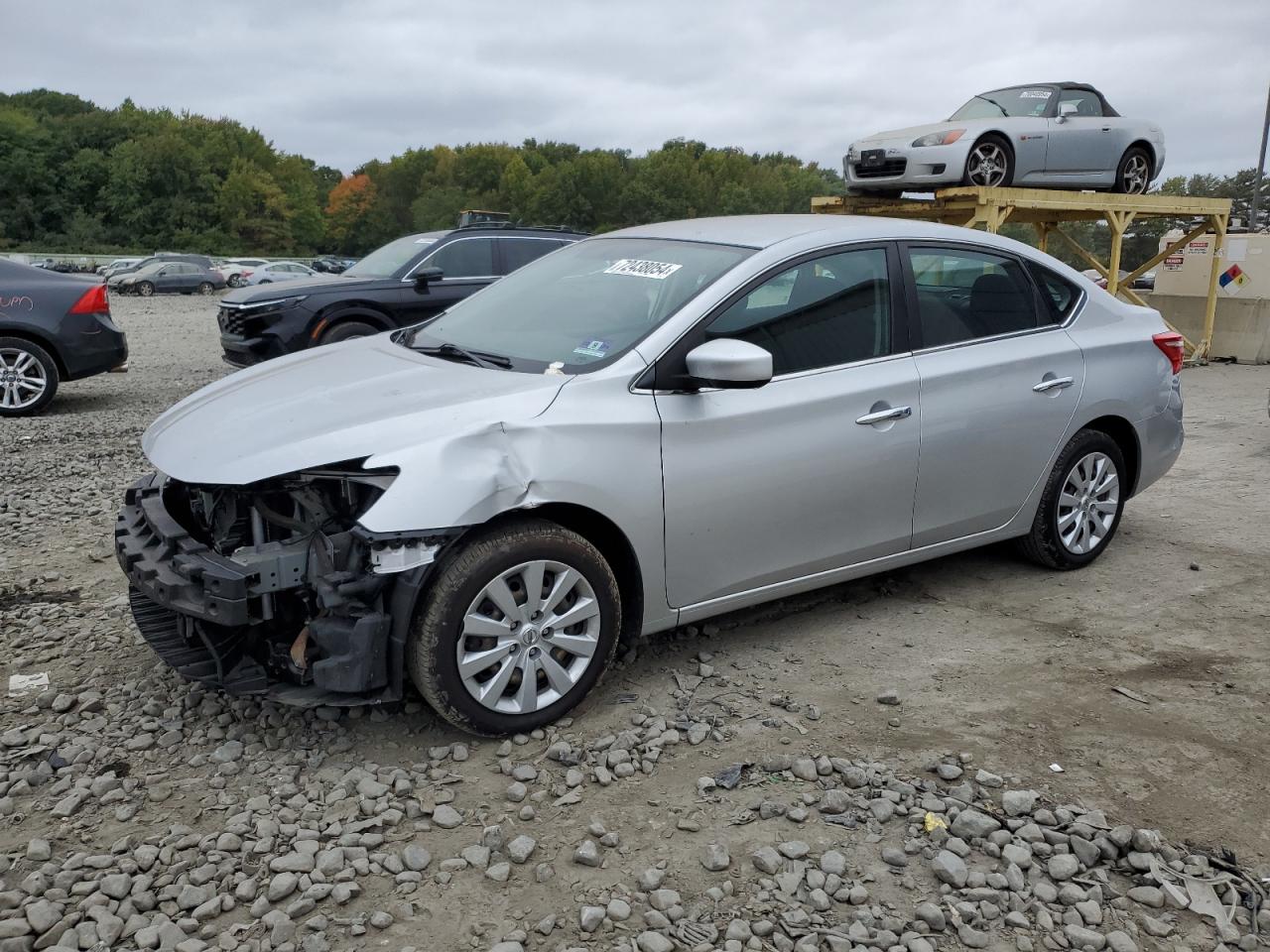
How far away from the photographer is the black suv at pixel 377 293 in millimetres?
9922

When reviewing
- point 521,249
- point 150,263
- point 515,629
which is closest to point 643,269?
point 515,629

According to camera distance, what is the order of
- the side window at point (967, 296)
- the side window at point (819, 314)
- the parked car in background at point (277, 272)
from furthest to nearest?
the parked car in background at point (277, 272), the side window at point (967, 296), the side window at point (819, 314)

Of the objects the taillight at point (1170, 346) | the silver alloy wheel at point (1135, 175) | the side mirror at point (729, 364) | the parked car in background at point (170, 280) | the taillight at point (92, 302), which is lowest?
the parked car in background at point (170, 280)

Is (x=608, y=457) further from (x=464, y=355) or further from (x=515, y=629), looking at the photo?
(x=464, y=355)

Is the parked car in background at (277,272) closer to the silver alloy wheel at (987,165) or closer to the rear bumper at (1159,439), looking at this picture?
the silver alloy wheel at (987,165)

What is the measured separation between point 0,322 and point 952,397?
8362 millimetres

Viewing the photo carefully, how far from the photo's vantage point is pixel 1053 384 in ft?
15.9

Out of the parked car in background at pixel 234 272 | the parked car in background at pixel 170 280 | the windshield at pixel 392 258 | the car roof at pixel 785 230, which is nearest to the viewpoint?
the car roof at pixel 785 230

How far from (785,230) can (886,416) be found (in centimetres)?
87

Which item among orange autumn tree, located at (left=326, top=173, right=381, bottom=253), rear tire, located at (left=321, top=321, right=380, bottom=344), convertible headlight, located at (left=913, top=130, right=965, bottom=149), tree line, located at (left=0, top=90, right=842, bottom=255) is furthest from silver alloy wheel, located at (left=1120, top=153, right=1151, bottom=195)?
orange autumn tree, located at (left=326, top=173, right=381, bottom=253)

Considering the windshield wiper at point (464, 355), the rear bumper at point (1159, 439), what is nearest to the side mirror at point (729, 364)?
the windshield wiper at point (464, 355)

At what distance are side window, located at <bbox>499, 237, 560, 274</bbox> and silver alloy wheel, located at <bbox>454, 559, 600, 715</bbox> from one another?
25.5ft

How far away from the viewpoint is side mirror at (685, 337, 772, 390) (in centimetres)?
362

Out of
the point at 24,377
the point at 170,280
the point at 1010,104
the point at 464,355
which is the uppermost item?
the point at 1010,104
